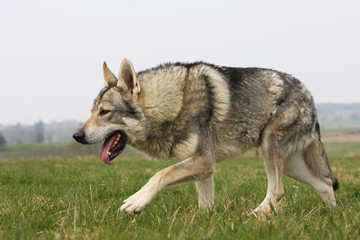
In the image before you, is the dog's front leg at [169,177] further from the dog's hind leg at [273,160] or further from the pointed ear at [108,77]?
the pointed ear at [108,77]

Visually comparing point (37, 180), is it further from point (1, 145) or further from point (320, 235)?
point (1, 145)

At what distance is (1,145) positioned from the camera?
11006 cm

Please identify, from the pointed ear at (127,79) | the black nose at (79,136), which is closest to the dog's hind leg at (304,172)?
the pointed ear at (127,79)

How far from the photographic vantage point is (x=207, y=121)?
13.4ft

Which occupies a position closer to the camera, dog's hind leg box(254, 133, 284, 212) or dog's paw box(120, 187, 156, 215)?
dog's paw box(120, 187, 156, 215)

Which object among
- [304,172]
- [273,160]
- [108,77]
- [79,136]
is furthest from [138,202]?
[304,172]

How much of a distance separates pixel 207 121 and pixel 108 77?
142 centimetres

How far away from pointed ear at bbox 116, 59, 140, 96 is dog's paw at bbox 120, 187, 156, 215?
4.23ft

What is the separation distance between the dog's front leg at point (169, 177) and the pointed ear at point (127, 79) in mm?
1044

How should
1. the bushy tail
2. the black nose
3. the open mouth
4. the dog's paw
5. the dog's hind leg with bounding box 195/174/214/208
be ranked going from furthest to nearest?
1. the bushy tail
2. the dog's hind leg with bounding box 195/174/214/208
3. the open mouth
4. the black nose
5. the dog's paw

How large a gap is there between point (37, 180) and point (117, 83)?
3.34 m

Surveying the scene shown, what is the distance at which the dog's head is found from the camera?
12.9 ft

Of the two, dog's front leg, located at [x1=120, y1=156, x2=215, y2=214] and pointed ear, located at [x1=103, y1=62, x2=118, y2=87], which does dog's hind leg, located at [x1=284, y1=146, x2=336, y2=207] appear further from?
pointed ear, located at [x1=103, y1=62, x2=118, y2=87]

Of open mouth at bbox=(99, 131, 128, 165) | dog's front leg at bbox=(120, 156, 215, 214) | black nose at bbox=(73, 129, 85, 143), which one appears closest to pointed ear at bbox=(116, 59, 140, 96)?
open mouth at bbox=(99, 131, 128, 165)
